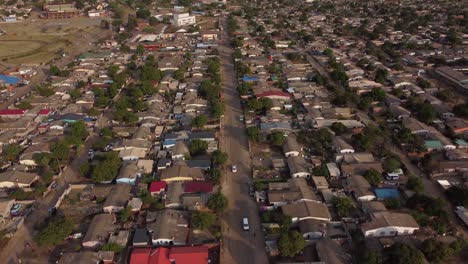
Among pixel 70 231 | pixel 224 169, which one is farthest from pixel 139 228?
pixel 224 169

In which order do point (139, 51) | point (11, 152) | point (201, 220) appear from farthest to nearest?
point (139, 51) < point (11, 152) < point (201, 220)

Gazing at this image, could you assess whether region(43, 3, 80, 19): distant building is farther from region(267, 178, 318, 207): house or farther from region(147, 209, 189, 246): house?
region(267, 178, 318, 207): house

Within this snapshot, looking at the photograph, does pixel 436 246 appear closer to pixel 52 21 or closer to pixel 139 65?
pixel 139 65

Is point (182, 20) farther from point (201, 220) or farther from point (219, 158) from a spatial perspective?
point (201, 220)

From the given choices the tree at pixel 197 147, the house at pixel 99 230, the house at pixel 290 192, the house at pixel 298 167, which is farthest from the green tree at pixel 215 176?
the house at pixel 99 230

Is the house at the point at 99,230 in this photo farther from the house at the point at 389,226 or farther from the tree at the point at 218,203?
the house at the point at 389,226

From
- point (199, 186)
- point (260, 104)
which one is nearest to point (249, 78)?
point (260, 104)
